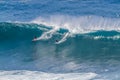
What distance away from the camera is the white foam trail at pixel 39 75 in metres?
11.5

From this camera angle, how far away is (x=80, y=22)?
18156 mm

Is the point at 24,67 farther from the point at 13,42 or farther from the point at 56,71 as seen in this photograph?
the point at 13,42

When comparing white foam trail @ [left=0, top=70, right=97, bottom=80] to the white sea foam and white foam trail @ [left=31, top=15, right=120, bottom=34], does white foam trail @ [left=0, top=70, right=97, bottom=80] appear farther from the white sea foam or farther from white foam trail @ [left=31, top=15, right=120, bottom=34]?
white foam trail @ [left=31, top=15, right=120, bottom=34]

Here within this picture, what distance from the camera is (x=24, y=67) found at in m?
12.9

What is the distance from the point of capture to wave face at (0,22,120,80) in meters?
12.6

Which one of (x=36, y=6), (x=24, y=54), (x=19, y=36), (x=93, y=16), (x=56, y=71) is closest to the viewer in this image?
(x=56, y=71)

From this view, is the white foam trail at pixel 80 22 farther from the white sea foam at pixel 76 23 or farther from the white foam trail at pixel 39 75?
the white foam trail at pixel 39 75

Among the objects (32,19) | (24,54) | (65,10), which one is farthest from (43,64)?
(65,10)

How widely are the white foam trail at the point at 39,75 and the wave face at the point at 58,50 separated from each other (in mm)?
34

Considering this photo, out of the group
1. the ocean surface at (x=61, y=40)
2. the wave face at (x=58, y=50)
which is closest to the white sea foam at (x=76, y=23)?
the ocean surface at (x=61, y=40)

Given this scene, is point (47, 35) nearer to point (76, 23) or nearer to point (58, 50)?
point (58, 50)

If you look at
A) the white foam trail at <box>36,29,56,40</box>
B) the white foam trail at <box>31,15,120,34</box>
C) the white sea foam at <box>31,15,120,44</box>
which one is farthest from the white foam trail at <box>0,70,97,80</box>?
the white foam trail at <box>31,15,120,34</box>

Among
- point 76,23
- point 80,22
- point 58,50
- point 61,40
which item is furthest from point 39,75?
point 80,22

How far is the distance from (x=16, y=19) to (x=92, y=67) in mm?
7436
